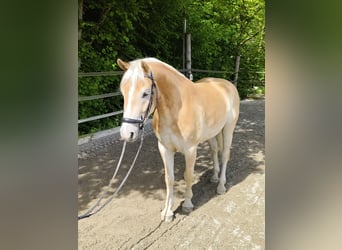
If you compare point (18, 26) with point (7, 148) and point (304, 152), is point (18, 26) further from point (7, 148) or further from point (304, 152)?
point (304, 152)

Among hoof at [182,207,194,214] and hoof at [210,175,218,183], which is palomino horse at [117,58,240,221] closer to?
hoof at [182,207,194,214]

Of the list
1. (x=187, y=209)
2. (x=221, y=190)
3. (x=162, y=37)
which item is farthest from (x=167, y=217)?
(x=162, y=37)

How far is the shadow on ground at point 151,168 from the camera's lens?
181 cm

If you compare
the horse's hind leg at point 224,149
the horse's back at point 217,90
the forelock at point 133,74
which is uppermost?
the forelock at point 133,74

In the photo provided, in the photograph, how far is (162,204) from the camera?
1672 mm

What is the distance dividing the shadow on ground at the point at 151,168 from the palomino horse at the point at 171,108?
0.19m

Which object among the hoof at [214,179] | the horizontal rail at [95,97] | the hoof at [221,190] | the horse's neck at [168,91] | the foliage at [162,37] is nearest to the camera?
the horse's neck at [168,91]

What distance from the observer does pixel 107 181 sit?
1.91 m

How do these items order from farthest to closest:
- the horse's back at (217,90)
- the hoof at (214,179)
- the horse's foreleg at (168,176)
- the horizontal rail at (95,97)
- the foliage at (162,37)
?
the foliage at (162,37)
the horizontal rail at (95,97)
the hoof at (214,179)
the horse's back at (217,90)
the horse's foreleg at (168,176)

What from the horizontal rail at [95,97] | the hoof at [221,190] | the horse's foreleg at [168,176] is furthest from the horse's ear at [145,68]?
the horizontal rail at [95,97]

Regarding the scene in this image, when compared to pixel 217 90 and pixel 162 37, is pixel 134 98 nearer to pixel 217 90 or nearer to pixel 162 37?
pixel 217 90

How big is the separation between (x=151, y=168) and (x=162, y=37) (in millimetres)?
1583

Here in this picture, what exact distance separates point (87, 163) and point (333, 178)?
6.40 feet

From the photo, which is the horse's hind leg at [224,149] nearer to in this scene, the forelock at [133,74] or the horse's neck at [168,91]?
the horse's neck at [168,91]
